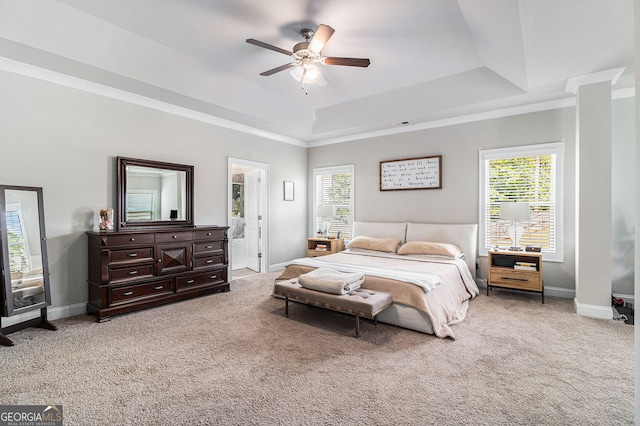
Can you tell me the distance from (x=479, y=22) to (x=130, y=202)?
14.2ft

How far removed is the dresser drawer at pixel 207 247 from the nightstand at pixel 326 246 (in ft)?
6.19

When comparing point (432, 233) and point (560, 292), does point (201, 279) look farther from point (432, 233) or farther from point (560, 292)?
point (560, 292)

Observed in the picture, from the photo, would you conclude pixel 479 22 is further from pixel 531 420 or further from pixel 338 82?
pixel 531 420

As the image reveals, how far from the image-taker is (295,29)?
2945 millimetres

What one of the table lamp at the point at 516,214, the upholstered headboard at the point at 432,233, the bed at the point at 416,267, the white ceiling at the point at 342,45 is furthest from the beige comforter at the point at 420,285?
the white ceiling at the point at 342,45

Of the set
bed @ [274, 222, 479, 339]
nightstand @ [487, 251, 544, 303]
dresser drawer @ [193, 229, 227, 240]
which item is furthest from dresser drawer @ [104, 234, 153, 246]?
nightstand @ [487, 251, 544, 303]

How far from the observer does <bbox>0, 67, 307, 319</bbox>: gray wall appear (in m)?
3.18

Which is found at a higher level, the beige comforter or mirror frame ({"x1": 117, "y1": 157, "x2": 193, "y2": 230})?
mirror frame ({"x1": 117, "y1": 157, "x2": 193, "y2": 230})

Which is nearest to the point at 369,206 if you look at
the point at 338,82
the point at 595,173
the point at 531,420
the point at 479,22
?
the point at 338,82

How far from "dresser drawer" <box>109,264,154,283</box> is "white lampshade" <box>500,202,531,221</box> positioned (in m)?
4.72

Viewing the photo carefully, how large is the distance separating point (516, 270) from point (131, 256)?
4895 millimetres

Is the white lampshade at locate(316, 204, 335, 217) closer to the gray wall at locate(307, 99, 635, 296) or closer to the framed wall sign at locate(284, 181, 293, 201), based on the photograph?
the gray wall at locate(307, 99, 635, 296)

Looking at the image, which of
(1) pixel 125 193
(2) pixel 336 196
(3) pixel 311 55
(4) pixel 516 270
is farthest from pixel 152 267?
(4) pixel 516 270

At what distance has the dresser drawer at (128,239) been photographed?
3418mm
